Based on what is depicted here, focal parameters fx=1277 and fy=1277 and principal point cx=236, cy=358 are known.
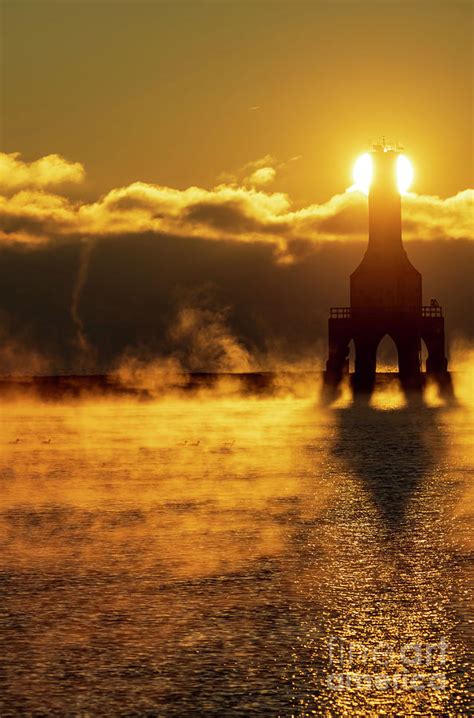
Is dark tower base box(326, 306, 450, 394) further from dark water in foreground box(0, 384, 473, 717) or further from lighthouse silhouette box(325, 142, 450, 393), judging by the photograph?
dark water in foreground box(0, 384, 473, 717)

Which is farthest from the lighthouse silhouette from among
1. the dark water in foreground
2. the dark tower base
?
the dark water in foreground

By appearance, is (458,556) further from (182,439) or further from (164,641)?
(182,439)

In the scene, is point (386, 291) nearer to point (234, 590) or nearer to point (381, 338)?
point (381, 338)

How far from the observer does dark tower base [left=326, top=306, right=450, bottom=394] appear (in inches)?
4274

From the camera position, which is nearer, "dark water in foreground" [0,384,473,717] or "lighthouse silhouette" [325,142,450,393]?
"dark water in foreground" [0,384,473,717]

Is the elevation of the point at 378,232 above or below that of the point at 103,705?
above

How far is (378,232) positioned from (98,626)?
9118 cm

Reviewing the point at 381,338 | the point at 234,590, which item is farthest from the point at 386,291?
the point at 234,590

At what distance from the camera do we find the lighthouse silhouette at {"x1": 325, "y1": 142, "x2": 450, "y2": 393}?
10681cm

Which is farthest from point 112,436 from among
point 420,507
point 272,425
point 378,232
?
point 378,232

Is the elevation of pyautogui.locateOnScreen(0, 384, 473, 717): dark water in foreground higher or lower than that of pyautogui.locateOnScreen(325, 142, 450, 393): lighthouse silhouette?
lower

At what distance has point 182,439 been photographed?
6662 cm

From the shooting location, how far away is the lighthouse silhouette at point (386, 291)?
107 m

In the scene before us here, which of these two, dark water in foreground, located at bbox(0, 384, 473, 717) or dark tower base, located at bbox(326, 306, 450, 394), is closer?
dark water in foreground, located at bbox(0, 384, 473, 717)
